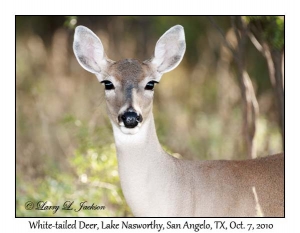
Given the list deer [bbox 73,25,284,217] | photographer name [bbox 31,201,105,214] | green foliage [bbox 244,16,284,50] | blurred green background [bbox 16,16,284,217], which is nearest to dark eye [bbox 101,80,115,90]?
deer [bbox 73,25,284,217]

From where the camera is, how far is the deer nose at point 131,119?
6.45m

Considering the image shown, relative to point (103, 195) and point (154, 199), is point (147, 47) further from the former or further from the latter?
point (154, 199)

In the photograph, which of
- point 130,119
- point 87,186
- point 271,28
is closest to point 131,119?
point 130,119

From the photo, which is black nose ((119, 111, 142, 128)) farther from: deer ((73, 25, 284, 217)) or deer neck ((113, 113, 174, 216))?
deer neck ((113, 113, 174, 216))

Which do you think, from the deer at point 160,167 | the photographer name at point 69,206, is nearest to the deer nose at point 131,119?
the deer at point 160,167

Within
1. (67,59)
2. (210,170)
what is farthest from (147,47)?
(210,170)

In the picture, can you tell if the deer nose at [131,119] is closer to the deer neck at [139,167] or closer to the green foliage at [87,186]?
the deer neck at [139,167]

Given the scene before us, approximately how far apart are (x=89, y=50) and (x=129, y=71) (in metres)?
0.54

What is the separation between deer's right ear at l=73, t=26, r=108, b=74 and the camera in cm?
724

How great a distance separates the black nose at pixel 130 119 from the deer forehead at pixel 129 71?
1.45 ft

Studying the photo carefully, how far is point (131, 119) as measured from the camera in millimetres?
6453

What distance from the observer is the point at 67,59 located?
52.6 ft

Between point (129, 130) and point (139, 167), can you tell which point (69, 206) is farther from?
point (129, 130)

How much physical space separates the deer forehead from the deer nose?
433mm
